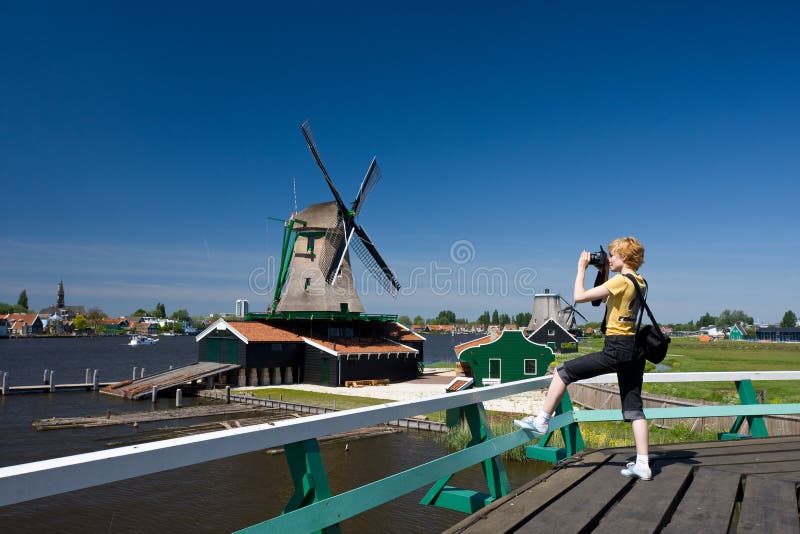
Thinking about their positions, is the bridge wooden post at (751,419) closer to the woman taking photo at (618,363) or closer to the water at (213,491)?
the woman taking photo at (618,363)

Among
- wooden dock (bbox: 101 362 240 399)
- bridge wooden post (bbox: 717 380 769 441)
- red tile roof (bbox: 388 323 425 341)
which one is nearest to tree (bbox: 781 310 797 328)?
red tile roof (bbox: 388 323 425 341)

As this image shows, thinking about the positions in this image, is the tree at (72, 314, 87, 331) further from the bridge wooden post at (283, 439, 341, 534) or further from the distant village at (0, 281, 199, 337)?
the bridge wooden post at (283, 439, 341, 534)

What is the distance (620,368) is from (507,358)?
26653 mm

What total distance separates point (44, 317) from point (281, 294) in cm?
13820

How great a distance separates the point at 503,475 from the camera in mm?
3695

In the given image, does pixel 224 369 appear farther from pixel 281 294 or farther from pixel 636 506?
pixel 636 506

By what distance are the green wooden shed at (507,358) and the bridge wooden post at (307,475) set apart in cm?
2780

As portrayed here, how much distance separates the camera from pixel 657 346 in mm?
3889

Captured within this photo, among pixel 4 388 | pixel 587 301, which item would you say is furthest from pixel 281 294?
pixel 587 301

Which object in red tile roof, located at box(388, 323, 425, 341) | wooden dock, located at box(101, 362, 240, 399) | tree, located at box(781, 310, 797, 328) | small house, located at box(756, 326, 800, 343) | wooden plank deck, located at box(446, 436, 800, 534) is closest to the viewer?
wooden plank deck, located at box(446, 436, 800, 534)

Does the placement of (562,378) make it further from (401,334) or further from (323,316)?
(401,334)

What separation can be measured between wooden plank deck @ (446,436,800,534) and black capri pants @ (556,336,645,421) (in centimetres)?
47

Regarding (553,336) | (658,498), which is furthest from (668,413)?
(553,336)

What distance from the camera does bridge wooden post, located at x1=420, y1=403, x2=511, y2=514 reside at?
341cm
